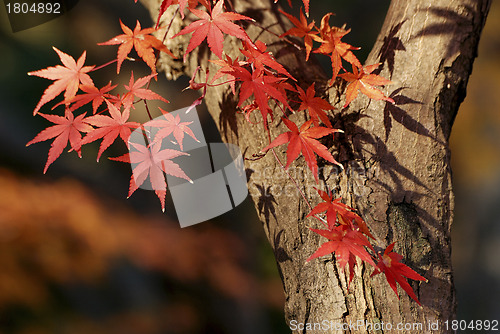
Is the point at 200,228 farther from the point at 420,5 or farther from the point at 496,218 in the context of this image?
the point at 496,218

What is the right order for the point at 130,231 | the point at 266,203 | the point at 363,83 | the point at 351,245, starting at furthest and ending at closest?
1. the point at 130,231
2. the point at 266,203
3. the point at 363,83
4. the point at 351,245

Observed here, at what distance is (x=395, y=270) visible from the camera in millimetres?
743

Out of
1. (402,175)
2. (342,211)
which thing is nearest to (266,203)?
(342,211)

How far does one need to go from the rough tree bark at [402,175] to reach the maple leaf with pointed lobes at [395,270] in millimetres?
60

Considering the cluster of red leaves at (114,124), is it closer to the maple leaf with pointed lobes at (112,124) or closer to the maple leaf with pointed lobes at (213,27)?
the maple leaf with pointed lobes at (112,124)

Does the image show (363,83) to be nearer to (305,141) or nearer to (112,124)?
(305,141)

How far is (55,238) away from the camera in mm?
1681

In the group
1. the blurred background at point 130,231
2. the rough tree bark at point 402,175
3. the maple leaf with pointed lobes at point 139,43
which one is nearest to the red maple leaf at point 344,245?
the rough tree bark at point 402,175

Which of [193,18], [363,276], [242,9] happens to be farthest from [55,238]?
[363,276]

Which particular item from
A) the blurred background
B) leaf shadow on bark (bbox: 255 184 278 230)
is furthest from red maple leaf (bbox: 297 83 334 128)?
the blurred background

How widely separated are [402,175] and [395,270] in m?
0.22

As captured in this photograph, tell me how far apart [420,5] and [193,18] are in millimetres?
577

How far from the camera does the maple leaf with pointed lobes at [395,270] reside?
2.41 feet

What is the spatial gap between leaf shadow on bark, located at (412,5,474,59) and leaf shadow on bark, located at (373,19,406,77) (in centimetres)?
6
